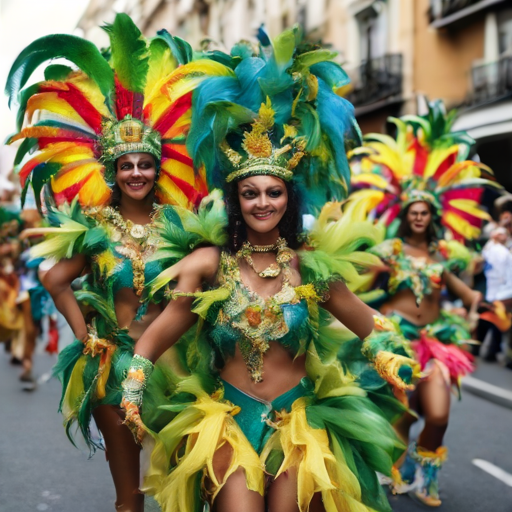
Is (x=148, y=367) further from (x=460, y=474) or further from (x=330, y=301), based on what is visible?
(x=460, y=474)

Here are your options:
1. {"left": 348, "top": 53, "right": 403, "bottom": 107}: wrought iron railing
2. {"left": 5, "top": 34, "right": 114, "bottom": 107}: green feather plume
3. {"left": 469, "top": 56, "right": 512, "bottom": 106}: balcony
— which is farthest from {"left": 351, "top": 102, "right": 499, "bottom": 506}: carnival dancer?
{"left": 348, "top": 53, "right": 403, "bottom": 107}: wrought iron railing

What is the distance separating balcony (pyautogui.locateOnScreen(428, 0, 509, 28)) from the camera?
667 inches

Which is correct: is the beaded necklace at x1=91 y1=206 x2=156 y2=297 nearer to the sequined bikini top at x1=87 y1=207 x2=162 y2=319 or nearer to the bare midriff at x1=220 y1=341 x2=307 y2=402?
the sequined bikini top at x1=87 y1=207 x2=162 y2=319

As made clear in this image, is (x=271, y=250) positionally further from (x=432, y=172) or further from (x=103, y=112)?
(x=432, y=172)

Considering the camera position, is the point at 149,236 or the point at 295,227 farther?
the point at 149,236

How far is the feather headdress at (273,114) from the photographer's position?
3.24 metres

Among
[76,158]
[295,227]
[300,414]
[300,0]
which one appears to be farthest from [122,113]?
[300,0]

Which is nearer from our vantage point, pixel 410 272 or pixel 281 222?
pixel 281 222

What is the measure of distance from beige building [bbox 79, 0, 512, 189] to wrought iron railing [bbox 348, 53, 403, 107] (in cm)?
2

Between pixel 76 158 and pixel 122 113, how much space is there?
44 centimetres

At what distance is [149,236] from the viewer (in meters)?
4.27

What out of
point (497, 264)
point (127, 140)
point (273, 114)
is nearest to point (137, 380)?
point (273, 114)

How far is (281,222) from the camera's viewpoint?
11.4ft

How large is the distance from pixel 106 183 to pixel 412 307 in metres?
2.40
